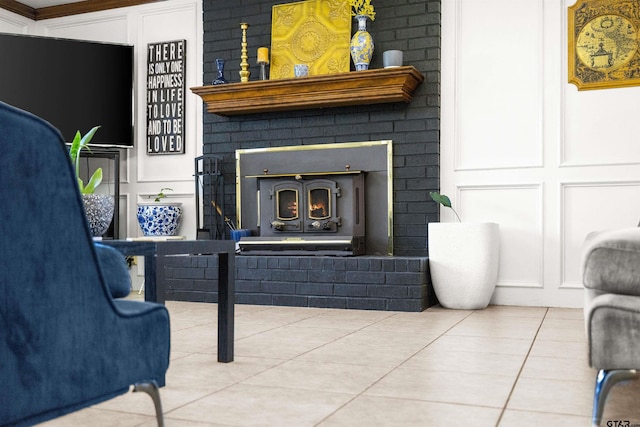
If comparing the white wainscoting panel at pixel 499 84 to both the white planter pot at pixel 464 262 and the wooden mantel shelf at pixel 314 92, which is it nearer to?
the wooden mantel shelf at pixel 314 92

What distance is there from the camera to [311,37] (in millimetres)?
4969

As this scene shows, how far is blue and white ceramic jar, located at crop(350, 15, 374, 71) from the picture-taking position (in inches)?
Result: 184

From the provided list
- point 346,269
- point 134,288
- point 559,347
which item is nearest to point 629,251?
point 559,347

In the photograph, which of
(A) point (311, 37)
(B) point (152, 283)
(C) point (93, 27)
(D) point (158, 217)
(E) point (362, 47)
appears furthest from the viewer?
(C) point (93, 27)

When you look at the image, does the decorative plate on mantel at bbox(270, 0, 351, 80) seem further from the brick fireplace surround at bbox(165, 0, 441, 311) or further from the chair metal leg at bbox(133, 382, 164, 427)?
the chair metal leg at bbox(133, 382, 164, 427)

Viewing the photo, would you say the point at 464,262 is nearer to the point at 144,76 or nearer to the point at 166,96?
the point at 166,96

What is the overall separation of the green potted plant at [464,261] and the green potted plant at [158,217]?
2218 mm

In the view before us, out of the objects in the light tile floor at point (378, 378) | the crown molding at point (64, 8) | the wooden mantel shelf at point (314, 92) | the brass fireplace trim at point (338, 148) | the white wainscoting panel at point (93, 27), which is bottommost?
the light tile floor at point (378, 378)

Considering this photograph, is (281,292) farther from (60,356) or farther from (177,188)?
(60,356)

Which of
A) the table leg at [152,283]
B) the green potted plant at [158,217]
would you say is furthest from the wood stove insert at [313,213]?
the table leg at [152,283]

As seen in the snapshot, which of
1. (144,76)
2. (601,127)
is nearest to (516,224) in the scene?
(601,127)

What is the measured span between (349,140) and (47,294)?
3.84m

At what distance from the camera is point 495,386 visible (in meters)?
2.12

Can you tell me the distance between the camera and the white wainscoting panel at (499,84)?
448 cm
